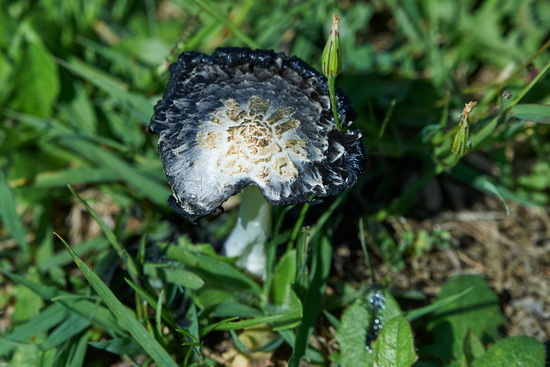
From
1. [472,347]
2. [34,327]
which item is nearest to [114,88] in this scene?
[34,327]

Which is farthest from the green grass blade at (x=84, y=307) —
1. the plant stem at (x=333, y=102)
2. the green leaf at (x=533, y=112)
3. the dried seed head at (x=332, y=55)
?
the green leaf at (x=533, y=112)

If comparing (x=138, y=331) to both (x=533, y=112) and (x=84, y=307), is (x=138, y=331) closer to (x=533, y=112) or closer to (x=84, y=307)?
(x=84, y=307)

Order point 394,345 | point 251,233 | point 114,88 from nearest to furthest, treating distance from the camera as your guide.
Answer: point 394,345
point 251,233
point 114,88

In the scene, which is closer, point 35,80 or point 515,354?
point 515,354

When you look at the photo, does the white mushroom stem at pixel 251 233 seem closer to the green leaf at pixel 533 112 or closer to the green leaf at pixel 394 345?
the green leaf at pixel 394 345

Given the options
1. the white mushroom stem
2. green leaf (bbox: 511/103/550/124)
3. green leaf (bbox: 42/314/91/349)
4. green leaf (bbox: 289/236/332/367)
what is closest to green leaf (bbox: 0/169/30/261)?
green leaf (bbox: 42/314/91/349)

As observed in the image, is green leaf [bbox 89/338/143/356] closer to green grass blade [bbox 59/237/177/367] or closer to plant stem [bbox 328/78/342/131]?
green grass blade [bbox 59/237/177/367]

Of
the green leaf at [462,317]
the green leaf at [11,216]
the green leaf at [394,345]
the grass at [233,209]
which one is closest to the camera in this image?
the green leaf at [394,345]

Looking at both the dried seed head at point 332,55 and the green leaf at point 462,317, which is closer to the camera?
the dried seed head at point 332,55
